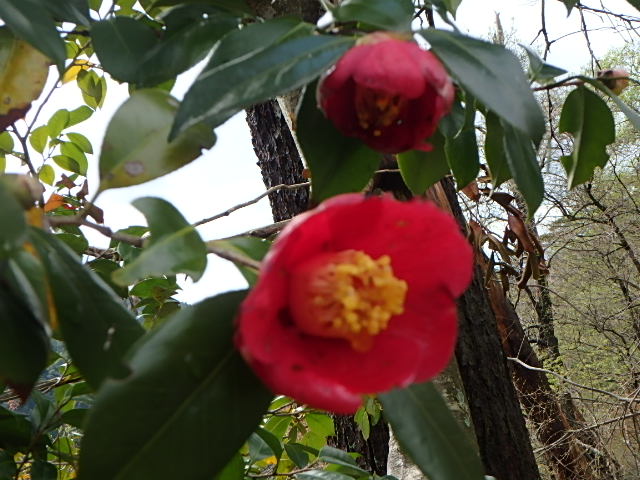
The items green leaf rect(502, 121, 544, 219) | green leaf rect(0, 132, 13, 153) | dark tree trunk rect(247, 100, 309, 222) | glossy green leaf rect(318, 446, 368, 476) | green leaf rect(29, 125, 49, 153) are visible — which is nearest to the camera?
green leaf rect(502, 121, 544, 219)

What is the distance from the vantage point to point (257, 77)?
1.27ft

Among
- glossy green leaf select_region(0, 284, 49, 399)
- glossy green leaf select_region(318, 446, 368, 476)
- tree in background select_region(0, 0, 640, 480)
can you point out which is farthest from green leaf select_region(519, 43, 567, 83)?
glossy green leaf select_region(318, 446, 368, 476)

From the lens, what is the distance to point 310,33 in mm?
472

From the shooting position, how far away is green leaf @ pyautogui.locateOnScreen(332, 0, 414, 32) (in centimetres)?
45

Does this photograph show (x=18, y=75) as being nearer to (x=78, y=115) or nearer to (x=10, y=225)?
(x=10, y=225)

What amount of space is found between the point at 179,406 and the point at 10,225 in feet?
0.38

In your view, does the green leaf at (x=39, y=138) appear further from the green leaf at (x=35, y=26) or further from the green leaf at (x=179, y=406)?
the green leaf at (x=179, y=406)

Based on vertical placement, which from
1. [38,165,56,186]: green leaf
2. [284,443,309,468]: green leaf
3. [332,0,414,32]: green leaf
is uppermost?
[332,0,414,32]: green leaf

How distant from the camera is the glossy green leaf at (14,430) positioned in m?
0.75

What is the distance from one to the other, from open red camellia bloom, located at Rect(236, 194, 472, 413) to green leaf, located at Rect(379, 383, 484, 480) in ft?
0.13

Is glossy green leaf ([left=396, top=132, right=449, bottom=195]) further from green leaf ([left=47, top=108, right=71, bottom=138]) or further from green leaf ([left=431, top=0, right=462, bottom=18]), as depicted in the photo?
green leaf ([left=47, top=108, right=71, bottom=138])

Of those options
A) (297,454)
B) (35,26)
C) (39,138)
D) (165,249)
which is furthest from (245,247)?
(39,138)

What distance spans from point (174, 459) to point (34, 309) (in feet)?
0.36

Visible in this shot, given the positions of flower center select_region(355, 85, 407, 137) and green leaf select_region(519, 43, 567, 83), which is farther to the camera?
green leaf select_region(519, 43, 567, 83)
